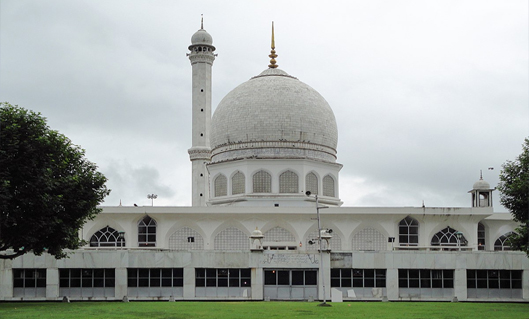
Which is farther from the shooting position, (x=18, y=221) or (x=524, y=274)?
(x=524, y=274)

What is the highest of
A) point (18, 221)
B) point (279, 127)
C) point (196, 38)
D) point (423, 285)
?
point (196, 38)

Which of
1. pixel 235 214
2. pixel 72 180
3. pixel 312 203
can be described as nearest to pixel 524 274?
pixel 312 203

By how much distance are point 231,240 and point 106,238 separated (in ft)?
31.7

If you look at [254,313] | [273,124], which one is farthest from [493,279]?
[254,313]

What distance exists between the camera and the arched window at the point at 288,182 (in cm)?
5928

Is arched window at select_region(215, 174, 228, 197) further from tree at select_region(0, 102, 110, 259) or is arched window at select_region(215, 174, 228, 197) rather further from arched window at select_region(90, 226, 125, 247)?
tree at select_region(0, 102, 110, 259)

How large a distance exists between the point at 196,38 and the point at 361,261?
34.5 meters

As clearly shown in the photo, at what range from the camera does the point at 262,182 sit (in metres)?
59.4

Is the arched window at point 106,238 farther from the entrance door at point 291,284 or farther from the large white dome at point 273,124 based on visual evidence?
the entrance door at point 291,284

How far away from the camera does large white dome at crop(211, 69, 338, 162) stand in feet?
200

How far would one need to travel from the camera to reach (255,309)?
33781mm

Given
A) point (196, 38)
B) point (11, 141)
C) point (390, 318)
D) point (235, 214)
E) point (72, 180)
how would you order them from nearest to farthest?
point (390, 318) < point (11, 141) < point (72, 180) < point (235, 214) < point (196, 38)

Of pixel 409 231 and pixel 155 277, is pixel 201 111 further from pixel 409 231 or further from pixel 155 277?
pixel 155 277

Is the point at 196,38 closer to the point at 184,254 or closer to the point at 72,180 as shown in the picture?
the point at 184,254
